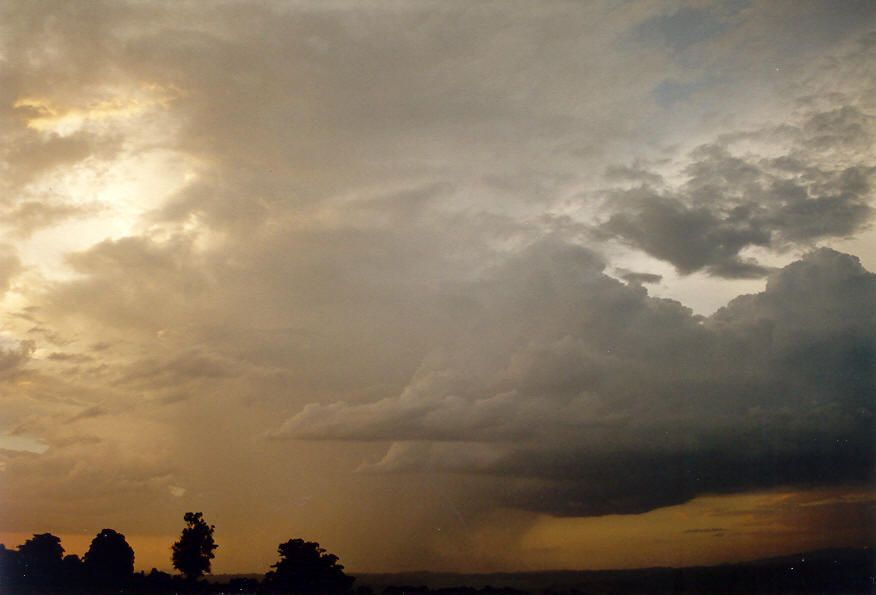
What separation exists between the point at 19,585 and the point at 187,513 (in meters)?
34.6

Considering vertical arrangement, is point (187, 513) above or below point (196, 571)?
above

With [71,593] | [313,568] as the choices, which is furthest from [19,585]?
[313,568]

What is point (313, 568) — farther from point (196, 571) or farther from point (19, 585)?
point (19, 585)

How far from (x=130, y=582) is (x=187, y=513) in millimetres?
17858

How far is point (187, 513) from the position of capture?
616ft

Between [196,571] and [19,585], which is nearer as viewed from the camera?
[19,585]

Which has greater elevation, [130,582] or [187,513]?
[187,513]

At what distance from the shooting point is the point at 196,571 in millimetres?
185125

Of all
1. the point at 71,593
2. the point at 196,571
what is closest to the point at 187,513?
the point at 196,571

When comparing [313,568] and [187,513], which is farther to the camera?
[187,513]

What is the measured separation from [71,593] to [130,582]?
13190 millimetres

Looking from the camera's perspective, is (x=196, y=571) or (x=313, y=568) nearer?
(x=313, y=568)

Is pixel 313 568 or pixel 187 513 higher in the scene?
pixel 187 513

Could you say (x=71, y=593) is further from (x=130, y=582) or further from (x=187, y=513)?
(x=187, y=513)
